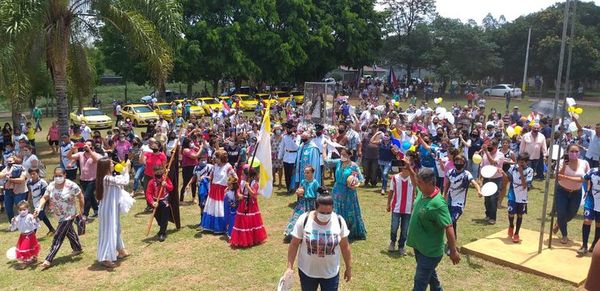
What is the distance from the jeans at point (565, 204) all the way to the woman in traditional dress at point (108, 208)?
6.87 meters

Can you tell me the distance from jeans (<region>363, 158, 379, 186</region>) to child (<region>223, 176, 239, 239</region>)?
17.2 ft

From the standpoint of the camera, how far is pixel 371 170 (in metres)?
13.3

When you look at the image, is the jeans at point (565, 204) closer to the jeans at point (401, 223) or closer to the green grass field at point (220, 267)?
the green grass field at point (220, 267)

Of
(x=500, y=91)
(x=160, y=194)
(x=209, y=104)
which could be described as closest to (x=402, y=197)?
(x=160, y=194)

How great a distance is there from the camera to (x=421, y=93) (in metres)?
46.9

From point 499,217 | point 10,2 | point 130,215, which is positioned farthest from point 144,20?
point 499,217

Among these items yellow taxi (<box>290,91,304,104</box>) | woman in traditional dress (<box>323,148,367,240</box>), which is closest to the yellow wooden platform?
woman in traditional dress (<box>323,148,367,240</box>)

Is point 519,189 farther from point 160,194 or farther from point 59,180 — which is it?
point 59,180

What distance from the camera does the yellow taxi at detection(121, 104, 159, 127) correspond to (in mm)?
29094

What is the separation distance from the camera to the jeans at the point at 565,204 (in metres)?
8.01

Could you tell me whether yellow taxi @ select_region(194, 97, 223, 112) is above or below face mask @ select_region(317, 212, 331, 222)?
below

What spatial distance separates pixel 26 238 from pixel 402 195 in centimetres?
592

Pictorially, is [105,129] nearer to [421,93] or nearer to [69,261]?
[69,261]

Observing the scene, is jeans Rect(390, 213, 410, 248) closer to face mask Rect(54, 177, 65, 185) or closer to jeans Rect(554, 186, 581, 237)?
jeans Rect(554, 186, 581, 237)
